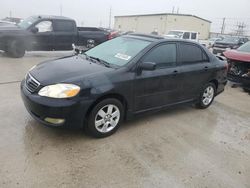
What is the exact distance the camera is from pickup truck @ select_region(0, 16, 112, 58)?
9595mm

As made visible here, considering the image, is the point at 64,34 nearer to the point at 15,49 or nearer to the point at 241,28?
the point at 15,49

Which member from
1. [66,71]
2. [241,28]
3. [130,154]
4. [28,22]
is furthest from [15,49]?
[241,28]

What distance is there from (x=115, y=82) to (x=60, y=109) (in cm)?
90

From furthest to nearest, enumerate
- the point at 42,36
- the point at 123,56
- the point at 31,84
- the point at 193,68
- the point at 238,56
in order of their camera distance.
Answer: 1. the point at 42,36
2. the point at 238,56
3. the point at 193,68
4. the point at 123,56
5. the point at 31,84

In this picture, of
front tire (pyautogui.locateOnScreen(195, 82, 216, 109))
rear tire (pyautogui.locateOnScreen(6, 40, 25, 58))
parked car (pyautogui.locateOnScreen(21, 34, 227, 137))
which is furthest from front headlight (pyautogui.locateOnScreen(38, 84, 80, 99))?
rear tire (pyautogui.locateOnScreen(6, 40, 25, 58))

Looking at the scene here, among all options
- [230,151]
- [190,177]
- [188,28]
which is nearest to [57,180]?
[190,177]

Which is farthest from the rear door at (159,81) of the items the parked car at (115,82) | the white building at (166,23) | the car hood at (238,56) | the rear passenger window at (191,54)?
the white building at (166,23)

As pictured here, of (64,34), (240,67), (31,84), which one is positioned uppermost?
(64,34)

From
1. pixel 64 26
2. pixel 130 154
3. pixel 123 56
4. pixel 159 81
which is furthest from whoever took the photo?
pixel 64 26

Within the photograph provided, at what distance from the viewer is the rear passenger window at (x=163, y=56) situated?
167 inches

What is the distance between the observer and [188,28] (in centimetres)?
4822

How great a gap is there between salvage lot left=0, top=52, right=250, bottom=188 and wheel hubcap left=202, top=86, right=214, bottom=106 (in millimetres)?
684

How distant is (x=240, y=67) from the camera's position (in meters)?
8.07

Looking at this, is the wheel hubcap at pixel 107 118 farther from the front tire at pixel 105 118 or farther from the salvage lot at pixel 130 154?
the salvage lot at pixel 130 154
